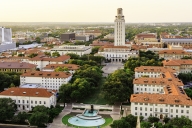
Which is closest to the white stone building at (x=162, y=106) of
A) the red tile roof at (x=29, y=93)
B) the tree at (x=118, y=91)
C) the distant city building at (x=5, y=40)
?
the tree at (x=118, y=91)

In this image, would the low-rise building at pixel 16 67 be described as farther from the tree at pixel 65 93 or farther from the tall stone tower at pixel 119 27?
the tall stone tower at pixel 119 27

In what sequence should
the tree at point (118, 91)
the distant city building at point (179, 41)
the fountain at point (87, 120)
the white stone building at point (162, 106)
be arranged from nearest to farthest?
the white stone building at point (162, 106) → the fountain at point (87, 120) → the tree at point (118, 91) → the distant city building at point (179, 41)

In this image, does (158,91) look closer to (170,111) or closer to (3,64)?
(170,111)

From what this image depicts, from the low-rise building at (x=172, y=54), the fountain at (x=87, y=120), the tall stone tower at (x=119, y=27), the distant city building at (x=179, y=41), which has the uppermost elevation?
the tall stone tower at (x=119, y=27)

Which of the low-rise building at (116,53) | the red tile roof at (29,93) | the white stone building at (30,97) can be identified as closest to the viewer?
the white stone building at (30,97)

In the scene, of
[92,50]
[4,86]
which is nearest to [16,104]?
[4,86]

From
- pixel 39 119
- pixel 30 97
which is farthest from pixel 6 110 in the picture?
pixel 39 119

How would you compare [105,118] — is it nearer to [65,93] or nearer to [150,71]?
Answer: [65,93]

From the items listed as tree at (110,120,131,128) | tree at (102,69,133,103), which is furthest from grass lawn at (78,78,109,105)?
tree at (110,120,131,128)

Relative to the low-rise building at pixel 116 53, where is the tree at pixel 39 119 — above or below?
below
